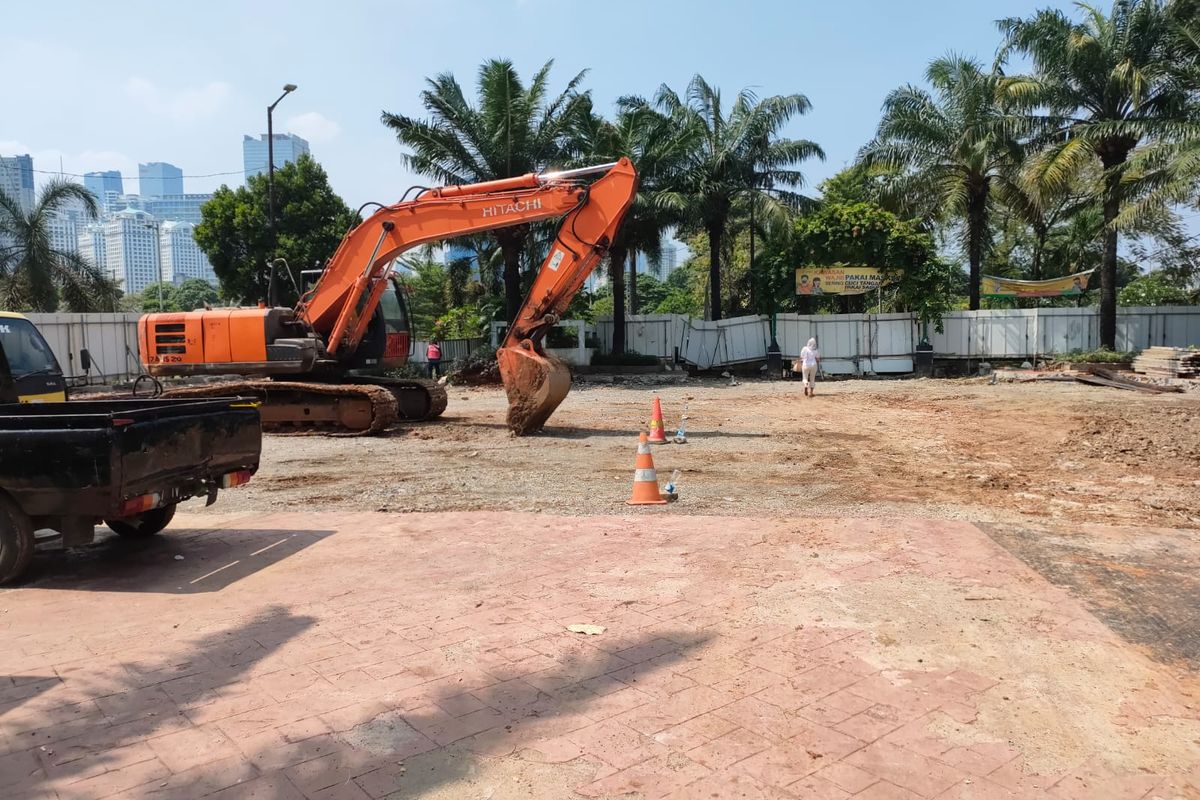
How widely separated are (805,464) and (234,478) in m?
7.16

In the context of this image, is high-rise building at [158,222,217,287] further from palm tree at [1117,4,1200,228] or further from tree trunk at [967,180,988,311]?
palm tree at [1117,4,1200,228]

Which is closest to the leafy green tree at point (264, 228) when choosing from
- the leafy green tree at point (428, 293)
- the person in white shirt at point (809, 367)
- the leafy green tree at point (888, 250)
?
the leafy green tree at point (428, 293)

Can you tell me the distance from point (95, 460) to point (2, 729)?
2351mm

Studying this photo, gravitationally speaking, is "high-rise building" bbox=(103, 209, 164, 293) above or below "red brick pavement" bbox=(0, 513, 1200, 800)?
above

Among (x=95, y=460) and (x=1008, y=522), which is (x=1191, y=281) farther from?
(x=95, y=460)

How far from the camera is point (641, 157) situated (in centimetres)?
2969

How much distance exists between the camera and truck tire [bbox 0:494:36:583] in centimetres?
610

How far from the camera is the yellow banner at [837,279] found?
31219mm

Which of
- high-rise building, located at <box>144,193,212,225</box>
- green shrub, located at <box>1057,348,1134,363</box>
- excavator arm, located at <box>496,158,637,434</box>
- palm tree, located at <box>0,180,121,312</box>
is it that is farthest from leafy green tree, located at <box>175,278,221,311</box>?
excavator arm, located at <box>496,158,637,434</box>

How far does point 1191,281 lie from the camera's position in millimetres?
35281

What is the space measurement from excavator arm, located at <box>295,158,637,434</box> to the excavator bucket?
17mm

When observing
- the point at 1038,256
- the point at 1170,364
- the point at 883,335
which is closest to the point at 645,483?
the point at 1170,364

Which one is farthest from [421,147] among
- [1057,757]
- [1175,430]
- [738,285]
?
[1057,757]

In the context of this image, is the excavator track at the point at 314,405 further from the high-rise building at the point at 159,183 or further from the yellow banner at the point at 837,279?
the high-rise building at the point at 159,183
